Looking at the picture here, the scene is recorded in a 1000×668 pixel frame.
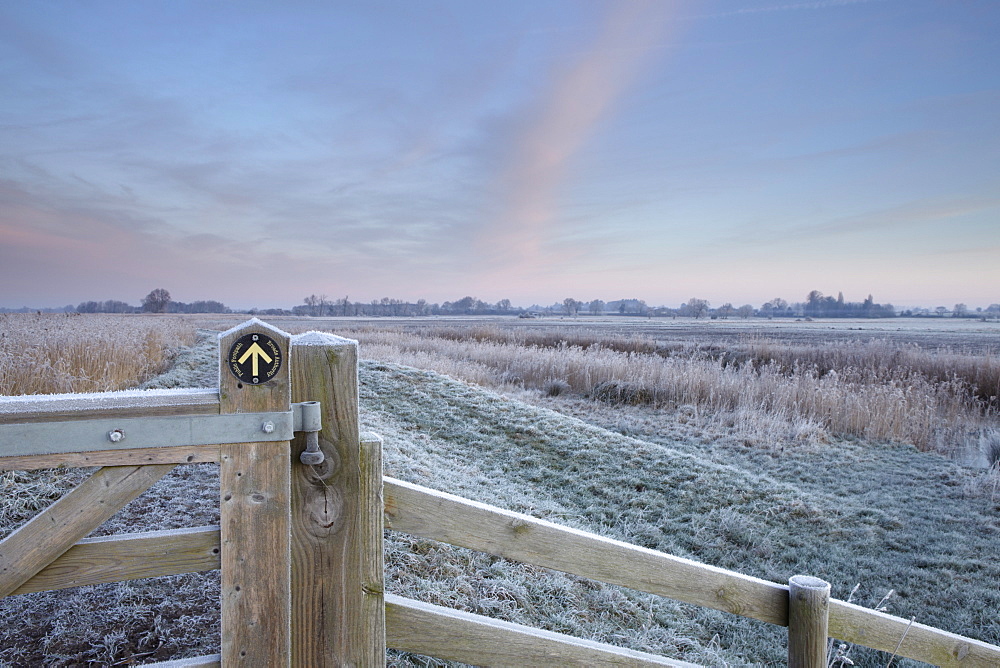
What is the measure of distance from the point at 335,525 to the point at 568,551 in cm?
82

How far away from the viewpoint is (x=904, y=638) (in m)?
2.31

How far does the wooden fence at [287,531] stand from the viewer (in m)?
1.38

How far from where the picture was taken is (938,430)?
35.5 ft

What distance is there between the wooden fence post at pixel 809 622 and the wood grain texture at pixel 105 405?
214 centimetres

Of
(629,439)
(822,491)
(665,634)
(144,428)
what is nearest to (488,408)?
(629,439)

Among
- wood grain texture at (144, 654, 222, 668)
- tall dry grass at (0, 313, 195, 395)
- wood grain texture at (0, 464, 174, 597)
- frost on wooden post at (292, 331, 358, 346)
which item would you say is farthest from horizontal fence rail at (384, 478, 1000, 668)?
tall dry grass at (0, 313, 195, 395)

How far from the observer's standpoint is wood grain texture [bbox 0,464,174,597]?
54.2 inches

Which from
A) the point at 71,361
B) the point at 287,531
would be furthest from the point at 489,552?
the point at 71,361

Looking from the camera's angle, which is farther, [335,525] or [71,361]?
[71,361]

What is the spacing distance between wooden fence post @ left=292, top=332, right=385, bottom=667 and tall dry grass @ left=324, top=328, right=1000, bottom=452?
439 inches

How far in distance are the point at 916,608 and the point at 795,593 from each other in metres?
4.42

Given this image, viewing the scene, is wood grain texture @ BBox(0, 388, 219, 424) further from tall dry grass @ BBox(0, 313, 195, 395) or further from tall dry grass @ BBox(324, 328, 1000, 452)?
tall dry grass @ BBox(324, 328, 1000, 452)

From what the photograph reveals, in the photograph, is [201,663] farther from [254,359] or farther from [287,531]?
[254,359]

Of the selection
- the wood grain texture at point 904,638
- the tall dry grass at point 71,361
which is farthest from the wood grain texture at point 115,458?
the tall dry grass at point 71,361
